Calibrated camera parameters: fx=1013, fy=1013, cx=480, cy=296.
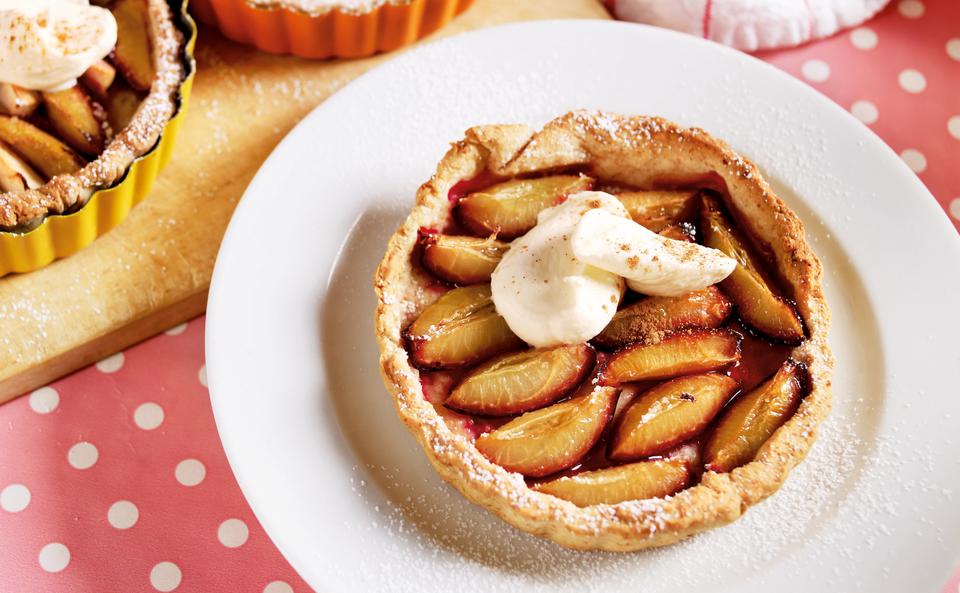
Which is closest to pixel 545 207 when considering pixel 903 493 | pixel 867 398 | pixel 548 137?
pixel 548 137

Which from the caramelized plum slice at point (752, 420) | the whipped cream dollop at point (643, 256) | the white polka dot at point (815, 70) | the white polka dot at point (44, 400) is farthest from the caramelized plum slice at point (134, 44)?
the white polka dot at point (815, 70)

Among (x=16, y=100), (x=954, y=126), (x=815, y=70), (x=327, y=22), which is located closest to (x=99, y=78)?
(x=16, y=100)

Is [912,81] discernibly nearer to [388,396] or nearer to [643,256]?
[643,256]

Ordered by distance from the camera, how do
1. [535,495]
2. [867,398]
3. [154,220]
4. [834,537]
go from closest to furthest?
1. [535,495]
2. [834,537]
3. [867,398]
4. [154,220]

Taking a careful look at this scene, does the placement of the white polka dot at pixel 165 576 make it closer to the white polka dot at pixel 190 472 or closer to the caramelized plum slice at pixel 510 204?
the white polka dot at pixel 190 472

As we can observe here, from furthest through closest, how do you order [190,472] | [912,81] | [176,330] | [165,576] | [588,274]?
[912,81] → [176,330] → [190,472] → [165,576] → [588,274]

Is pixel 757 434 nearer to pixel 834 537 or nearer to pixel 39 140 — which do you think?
pixel 834 537
